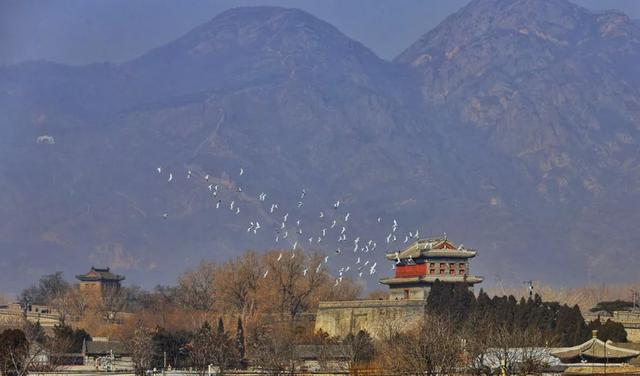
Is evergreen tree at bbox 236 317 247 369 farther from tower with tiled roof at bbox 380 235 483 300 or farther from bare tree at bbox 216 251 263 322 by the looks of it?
bare tree at bbox 216 251 263 322

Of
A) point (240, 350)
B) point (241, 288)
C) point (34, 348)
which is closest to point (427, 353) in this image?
point (240, 350)

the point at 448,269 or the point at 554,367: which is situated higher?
the point at 448,269

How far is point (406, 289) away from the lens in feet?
518

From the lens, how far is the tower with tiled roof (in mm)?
155500

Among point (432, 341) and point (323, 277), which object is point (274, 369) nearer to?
point (432, 341)

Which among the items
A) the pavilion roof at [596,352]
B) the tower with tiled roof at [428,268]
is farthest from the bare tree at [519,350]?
the tower with tiled roof at [428,268]

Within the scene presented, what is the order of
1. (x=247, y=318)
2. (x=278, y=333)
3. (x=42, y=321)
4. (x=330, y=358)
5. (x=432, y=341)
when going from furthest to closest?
(x=42, y=321), (x=247, y=318), (x=278, y=333), (x=330, y=358), (x=432, y=341)

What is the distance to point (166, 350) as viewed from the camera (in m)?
139

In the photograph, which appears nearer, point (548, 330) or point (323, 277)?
point (548, 330)

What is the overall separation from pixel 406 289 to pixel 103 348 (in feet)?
89.2

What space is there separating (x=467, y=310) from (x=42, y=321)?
230 ft

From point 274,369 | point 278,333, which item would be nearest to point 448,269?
point 278,333

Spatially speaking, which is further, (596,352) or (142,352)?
(142,352)

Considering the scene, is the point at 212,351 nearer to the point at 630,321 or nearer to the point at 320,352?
the point at 320,352
